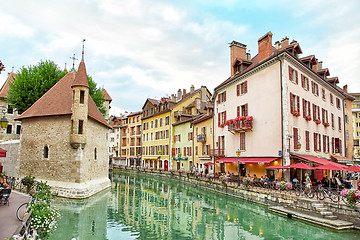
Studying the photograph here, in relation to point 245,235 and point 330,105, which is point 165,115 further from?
point 245,235

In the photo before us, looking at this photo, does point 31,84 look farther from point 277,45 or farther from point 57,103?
point 277,45

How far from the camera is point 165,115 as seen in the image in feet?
148

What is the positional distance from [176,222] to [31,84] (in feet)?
66.2

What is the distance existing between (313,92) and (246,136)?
6992 millimetres

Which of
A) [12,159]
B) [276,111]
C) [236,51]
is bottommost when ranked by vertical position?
[12,159]

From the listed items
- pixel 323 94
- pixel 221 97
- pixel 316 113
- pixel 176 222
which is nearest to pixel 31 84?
pixel 221 97

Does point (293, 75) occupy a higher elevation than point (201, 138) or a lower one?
higher

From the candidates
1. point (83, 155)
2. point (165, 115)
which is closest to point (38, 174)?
point (83, 155)

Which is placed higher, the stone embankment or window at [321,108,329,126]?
window at [321,108,329,126]

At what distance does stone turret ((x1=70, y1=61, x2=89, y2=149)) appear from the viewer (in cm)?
1866

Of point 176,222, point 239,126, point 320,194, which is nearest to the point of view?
point 176,222

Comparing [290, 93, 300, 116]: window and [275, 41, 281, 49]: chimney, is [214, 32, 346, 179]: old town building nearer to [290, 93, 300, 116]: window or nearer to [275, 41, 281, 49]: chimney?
[290, 93, 300, 116]: window

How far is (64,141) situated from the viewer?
758 inches

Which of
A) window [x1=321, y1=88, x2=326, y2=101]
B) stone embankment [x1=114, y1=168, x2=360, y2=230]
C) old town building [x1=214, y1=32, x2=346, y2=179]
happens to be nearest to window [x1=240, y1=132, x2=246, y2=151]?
old town building [x1=214, y1=32, x2=346, y2=179]
